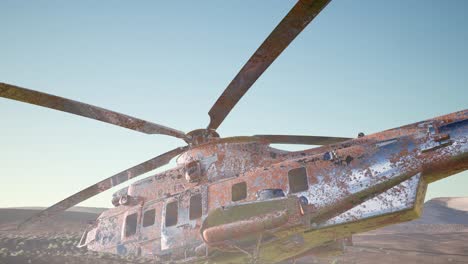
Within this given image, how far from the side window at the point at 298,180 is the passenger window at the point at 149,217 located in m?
4.26

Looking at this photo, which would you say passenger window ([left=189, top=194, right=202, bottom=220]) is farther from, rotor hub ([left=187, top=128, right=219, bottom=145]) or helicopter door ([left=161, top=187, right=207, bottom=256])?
rotor hub ([left=187, top=128, right=219, bottom=145])

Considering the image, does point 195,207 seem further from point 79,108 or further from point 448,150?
point 448,150

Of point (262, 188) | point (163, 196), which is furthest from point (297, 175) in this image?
point (163, 196)

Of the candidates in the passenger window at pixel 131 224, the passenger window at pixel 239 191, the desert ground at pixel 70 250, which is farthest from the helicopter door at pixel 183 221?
the passenger window at pixel 131 224

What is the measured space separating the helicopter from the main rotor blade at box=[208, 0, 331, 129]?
0.05 ft

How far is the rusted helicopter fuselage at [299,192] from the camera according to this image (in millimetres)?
5523

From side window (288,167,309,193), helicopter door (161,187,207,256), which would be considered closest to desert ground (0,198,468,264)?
helicopter door (161,187,207,256)

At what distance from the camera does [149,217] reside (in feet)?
27.7

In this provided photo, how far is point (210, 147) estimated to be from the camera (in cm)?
815

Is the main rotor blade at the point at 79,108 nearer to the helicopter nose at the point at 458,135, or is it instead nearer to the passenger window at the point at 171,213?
the passenger window at the point at 171,213

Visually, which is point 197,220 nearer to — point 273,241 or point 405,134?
point 273,241

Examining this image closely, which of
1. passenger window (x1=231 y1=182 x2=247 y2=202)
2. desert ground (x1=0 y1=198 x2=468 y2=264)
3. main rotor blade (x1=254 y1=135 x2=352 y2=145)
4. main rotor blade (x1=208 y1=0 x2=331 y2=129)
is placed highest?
main rotor blade (x1=208 y1=0 x2=331 y2=129)

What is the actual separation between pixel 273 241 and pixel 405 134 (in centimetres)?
347

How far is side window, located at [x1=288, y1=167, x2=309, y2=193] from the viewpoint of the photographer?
20.3 feet
